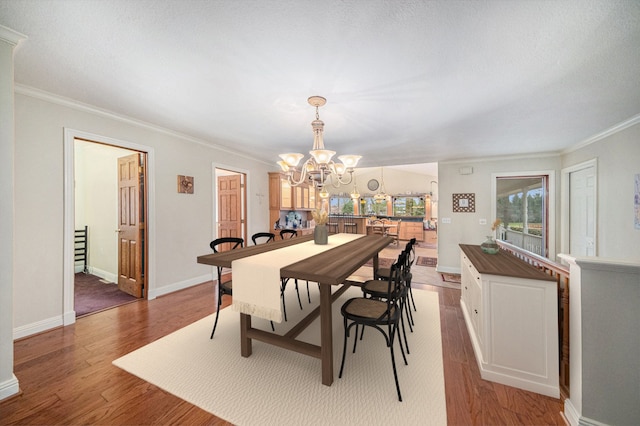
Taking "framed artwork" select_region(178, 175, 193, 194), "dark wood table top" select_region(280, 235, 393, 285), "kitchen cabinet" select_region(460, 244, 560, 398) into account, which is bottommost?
"kitchen cabinet" select_region(460, 244, 560, 398)

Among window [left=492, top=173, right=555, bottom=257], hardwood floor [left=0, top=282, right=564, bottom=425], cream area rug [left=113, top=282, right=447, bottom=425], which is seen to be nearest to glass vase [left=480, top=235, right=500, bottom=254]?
hardwood floor [left=0, top=282, right=564, bottom=425]

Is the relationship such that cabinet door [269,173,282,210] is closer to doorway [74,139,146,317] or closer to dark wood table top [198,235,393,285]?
doorway [74,139,146,317]

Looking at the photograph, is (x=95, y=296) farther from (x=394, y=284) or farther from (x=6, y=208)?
(x=394, y=284)

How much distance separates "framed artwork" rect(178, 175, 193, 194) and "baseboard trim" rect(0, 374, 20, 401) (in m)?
2.61

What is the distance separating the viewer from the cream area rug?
1.50m

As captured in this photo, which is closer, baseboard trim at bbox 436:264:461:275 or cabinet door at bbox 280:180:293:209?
baseboard trim at bbox 436:264:461:275

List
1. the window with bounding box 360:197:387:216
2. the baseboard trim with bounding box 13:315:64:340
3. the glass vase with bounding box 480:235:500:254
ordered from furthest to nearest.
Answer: the window with bounding box 360:197:387:216 < the glass vase with bounding box 480:235:500:254 < the baseboard trim with bounding box 13:315:64:340

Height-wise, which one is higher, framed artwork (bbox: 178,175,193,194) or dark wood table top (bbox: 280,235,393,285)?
framed artwork (bbox: 178,175,193,194)

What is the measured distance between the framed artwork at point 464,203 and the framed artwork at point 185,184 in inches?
204

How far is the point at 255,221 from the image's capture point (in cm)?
525

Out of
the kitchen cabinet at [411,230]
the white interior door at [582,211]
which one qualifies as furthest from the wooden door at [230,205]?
the kitchen cabinet at [411,230]

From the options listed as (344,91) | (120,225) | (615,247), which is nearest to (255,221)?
(120,225)

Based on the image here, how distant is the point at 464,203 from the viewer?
5.08 m

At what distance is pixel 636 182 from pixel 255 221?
5727 mm
